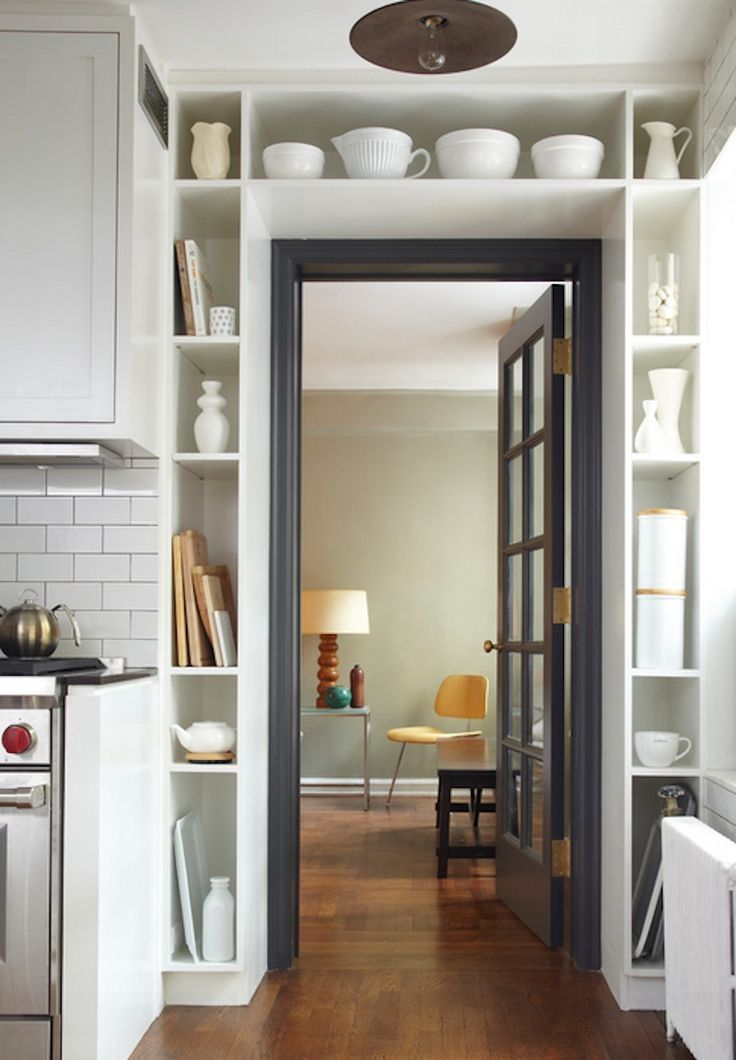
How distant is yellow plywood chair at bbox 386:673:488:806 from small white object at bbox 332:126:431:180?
15.4ft

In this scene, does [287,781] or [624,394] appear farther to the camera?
[287,781]

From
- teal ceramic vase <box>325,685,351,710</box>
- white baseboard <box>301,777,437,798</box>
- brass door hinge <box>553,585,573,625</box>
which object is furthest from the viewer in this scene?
white baseboard <box>301,777,437,798</box>

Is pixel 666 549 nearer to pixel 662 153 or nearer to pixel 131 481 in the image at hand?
pixel 662 153

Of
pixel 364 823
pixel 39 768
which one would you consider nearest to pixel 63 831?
pixel 39 768

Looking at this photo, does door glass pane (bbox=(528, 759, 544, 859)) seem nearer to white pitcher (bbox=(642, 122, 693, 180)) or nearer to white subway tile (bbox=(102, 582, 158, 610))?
white subway tile (bbox=(102, 582, 158, 610))

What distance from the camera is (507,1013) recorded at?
11.3ft

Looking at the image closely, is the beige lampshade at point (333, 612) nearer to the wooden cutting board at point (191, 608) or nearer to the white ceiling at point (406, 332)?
the white ceiling at point (406, 332)

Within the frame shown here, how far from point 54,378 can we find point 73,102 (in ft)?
2.34

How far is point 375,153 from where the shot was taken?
11.6 feet

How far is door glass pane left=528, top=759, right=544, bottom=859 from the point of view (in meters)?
4.24

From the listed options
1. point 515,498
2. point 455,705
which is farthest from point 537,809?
point 455,705

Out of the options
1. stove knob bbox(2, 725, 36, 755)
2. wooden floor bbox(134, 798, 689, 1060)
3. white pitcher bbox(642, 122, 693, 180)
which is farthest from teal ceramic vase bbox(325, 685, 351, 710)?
stove knob bbox(2, 725, 36, 755)

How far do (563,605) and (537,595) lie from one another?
1.09 ft

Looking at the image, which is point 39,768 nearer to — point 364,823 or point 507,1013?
point 507,1013
